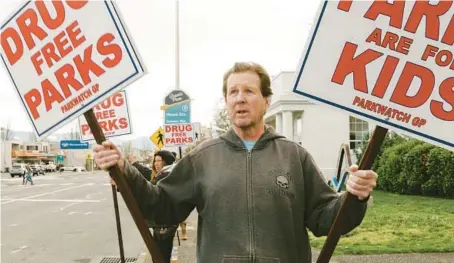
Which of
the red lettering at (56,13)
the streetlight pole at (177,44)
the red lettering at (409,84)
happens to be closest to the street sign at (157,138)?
the streetlight pole at (177,44)

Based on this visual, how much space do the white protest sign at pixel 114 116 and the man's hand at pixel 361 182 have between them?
245 inches

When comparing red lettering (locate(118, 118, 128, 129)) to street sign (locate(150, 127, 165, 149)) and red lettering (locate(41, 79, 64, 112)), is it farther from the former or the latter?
street sign (locate(150, 127, 165, 149))

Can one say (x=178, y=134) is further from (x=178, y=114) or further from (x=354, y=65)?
(x=354, y=65)

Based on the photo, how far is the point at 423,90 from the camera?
7.51ft

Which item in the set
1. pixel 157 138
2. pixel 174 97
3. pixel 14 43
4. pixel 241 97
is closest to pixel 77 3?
pixel 14 43

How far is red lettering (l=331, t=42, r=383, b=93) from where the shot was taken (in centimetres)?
232

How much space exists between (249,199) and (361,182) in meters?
0.59

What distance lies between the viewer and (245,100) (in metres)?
2.76

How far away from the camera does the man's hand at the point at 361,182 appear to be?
2.32 meters

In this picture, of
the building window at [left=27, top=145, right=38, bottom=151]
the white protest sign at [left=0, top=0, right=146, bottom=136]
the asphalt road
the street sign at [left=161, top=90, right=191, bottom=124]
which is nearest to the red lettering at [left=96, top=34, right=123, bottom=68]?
the white protest sign at [left=0, top=0, right=146, bottom=136]

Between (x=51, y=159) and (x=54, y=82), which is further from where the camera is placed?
(x=51, y=159)

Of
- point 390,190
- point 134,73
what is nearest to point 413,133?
point 134,73

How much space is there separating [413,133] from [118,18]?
157cm

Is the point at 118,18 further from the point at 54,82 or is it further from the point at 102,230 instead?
the point at 102,230
